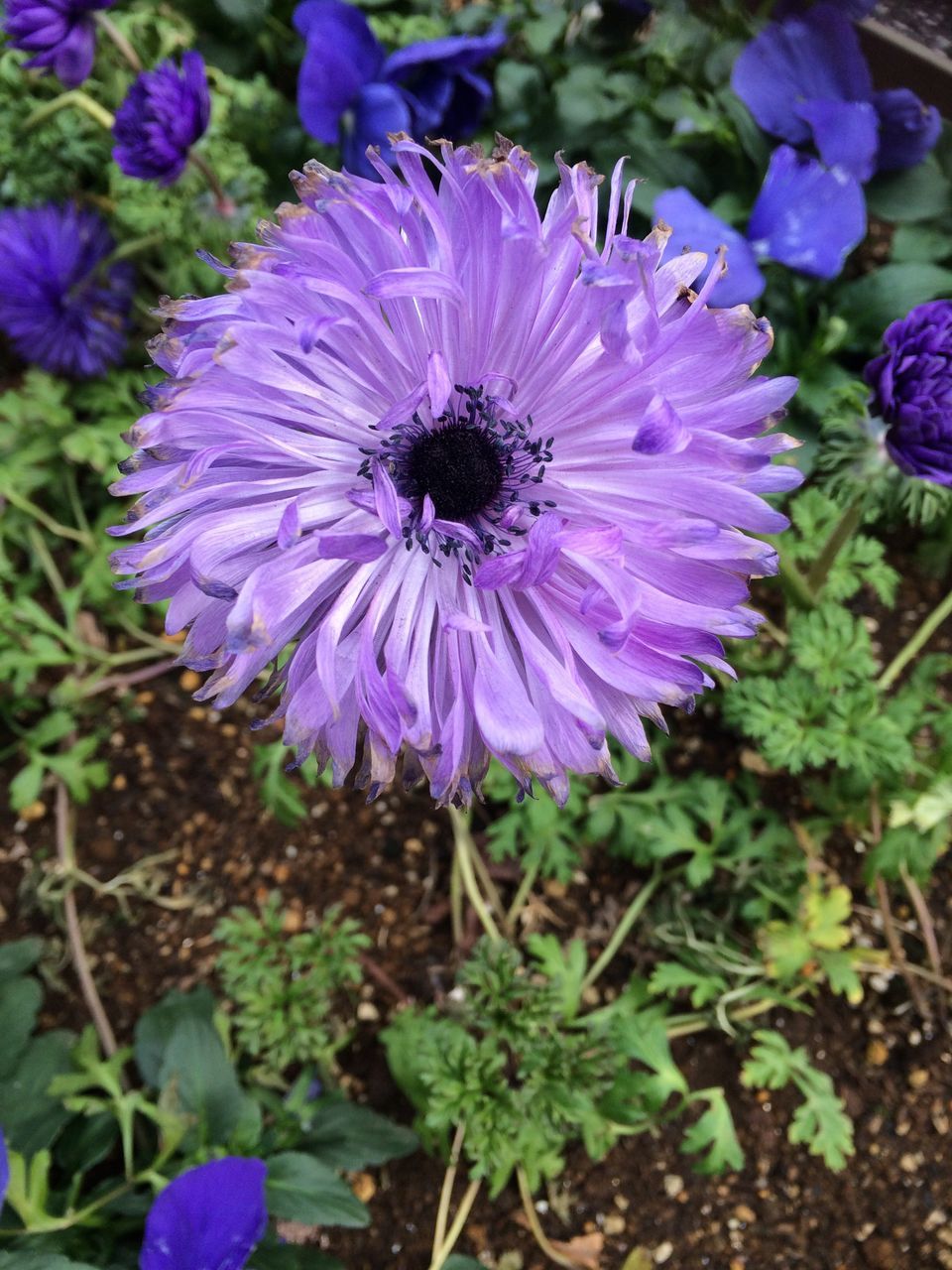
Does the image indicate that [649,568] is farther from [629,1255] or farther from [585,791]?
[629,1255]

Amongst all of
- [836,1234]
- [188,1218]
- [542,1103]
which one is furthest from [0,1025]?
[836,1234]

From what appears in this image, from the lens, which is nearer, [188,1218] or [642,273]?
[642,273]

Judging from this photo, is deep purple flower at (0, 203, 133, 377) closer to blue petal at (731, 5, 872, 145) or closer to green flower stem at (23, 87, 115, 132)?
green flower stem at (23, 87, 115, 132)

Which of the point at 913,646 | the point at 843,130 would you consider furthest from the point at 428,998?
the point at 843,130

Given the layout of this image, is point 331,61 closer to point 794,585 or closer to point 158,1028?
point 794,585

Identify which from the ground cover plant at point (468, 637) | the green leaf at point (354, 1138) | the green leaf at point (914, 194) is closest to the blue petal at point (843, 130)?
the ground cover plant at point (468, 637)
